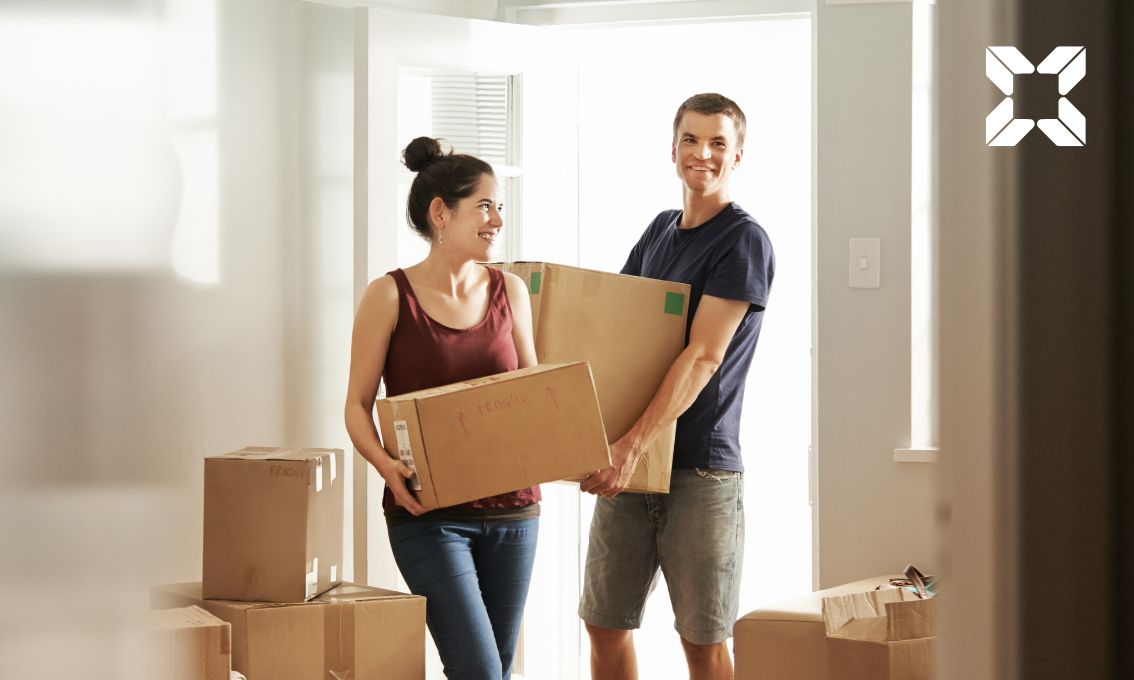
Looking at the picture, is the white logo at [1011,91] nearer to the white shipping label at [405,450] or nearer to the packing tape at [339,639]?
the white shipping label at [405,450]

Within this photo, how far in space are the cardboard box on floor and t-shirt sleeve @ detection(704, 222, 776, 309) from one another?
22.9 inches

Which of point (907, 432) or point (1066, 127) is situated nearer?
point (1066, 127)

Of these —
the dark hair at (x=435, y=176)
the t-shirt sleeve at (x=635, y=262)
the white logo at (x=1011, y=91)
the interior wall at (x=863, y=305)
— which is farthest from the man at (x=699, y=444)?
the white logo at (x=1011, y=91)

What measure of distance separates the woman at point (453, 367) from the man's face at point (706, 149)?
1.31 ft

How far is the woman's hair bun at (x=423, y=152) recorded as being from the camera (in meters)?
1.95

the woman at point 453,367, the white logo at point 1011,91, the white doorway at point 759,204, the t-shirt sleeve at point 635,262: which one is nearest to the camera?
the white logo at point 1011,91

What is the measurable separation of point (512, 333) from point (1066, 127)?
1.71 metres

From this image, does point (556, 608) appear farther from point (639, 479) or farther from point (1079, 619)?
point (1079, 619)

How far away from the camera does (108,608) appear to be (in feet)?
5.34

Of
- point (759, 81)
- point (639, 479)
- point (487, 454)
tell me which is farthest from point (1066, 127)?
point (759, 81)

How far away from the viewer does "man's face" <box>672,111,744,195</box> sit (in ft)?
6.52

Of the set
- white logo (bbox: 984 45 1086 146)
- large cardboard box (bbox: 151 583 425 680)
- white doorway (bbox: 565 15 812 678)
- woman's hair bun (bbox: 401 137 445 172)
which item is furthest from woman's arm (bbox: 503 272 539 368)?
white logo (bbox: 984 45 1086 146)

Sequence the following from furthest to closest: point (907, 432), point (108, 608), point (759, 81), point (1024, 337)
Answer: point (759, 81) < point (907, 432) < point (108, 608) < point (1024, 337)

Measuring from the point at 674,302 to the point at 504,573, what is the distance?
601 millimetres
